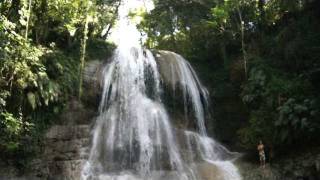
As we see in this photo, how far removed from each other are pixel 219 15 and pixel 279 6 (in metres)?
2.93

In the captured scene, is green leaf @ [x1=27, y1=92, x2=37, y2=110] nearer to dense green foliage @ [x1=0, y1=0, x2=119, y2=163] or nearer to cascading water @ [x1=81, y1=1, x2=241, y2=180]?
dense green foliage @ [x1=0, y1=0, x2=119, y2=163]

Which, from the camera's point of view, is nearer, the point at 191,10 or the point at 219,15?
the point at 219,15

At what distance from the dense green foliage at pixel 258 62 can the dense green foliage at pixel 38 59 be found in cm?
552

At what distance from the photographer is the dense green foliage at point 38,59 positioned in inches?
561

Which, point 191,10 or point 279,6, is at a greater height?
point 191,10

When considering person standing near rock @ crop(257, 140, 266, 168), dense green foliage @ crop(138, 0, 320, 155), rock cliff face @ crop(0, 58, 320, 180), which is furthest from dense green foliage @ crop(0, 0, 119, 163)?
person standing near rock @ crop(257, 140, 266, 168)

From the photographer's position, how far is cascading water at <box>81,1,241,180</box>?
14.6 m

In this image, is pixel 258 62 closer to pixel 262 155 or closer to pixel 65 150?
pixel 262 155

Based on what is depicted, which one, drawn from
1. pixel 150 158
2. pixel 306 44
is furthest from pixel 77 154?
pixel 306 44

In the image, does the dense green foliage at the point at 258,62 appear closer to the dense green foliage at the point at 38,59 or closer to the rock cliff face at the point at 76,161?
the rock cliff face at the point at 76,161

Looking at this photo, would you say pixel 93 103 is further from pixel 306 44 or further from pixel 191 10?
pixel 191 10

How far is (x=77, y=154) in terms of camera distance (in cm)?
1490

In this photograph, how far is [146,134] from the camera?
16.3 metres

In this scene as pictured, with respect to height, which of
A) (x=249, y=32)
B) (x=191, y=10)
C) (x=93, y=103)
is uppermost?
(x=191, y=10)
